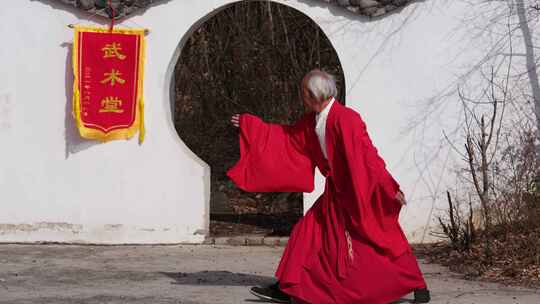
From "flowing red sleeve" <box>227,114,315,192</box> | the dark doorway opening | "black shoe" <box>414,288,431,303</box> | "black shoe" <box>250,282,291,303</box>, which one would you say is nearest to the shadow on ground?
"black shoe" <box>250,282,291,303</box>

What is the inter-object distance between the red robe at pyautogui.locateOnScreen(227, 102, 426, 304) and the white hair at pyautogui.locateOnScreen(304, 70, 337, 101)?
122 mm

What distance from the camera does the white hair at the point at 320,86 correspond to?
7582 mm

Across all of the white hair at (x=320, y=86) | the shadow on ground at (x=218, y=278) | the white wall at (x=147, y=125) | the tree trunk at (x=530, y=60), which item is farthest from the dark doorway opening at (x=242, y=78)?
the white hair at (x=320, y=86)

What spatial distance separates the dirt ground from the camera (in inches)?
319

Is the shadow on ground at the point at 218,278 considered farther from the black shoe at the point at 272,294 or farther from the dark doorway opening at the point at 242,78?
the dark doorway opening at the point at 242,78

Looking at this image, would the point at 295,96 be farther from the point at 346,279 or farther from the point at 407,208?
the point at 346,279

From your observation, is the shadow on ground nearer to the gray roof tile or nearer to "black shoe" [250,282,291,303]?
"black shoe" [250,282,291,303]

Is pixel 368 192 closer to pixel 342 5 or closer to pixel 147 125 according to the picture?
pixel 342 5

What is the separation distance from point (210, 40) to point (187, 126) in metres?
1.37

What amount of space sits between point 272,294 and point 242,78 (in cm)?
827

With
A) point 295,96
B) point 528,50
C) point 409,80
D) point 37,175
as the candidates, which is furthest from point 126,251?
point 295,96

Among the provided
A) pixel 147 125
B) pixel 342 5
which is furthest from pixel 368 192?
pixel 147 125

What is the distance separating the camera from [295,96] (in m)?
15.3

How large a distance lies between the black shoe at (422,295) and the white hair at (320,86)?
1.44 meters
